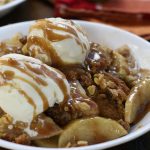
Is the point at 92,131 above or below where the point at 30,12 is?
above

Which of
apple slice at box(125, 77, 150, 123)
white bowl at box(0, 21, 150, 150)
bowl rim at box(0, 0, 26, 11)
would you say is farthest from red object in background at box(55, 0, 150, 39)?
apple slice at box(125, 77, 150, 123)

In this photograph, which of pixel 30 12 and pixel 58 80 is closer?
pixel 58 80

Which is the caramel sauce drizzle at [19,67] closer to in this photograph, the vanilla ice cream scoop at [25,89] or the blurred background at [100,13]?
the vanilla ice cream scoop at [25,89]

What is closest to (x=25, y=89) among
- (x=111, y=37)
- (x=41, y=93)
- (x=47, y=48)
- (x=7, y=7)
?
(x=41, y=93)

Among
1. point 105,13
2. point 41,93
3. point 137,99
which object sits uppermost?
point 41,93

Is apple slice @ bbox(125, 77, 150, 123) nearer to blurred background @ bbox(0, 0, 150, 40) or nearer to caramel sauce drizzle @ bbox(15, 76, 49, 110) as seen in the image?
caramel sauce drizzle @ bbox(15, 76, 49, 110)

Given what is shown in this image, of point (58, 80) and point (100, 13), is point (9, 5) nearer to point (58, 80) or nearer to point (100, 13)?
point (100, 13)
